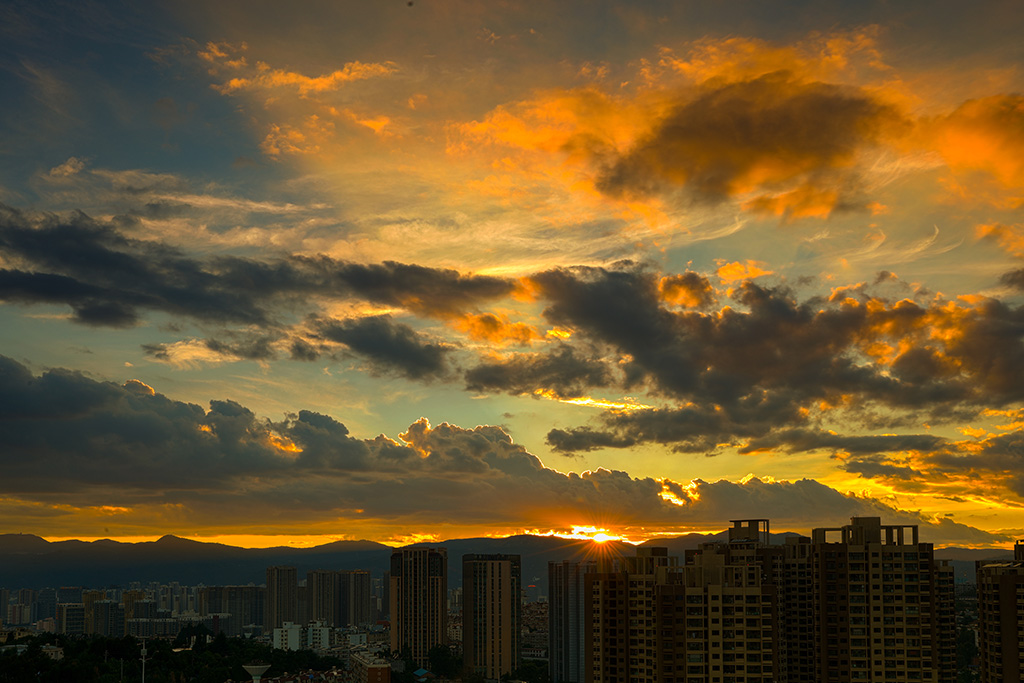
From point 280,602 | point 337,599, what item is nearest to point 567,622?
point 337,599

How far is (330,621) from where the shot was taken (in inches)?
6791

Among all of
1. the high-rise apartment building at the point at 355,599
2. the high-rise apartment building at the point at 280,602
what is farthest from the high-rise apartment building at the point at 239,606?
the high-rise apartment building at the point at 355,599

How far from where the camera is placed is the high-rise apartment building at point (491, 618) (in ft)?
304

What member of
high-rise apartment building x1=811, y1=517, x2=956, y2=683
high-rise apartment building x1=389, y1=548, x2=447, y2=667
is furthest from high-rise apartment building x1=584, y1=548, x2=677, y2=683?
high-rise apartment building x1=389, y1=548, x2=447, y2=667

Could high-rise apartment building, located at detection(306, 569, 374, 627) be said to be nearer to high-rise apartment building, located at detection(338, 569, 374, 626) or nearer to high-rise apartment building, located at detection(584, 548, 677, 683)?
high-rise apartment building, located at detection(338, 569, 374, 626)

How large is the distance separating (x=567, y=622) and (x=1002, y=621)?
171ft

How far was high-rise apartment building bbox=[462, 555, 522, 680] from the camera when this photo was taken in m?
92.7

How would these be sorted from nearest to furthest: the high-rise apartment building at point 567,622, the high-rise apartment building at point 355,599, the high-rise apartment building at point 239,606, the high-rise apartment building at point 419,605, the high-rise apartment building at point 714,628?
the high-rise apartment building at point 714,628 < the high-rise apartment building at point 567,622 < the high-rise apartment building at point 419,605 < the high-rise apartment building at point 355,599 < the high-rise apartment building at point 239,606

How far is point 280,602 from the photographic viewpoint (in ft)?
570

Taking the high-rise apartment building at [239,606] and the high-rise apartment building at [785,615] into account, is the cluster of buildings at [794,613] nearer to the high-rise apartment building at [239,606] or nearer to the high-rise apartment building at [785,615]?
the high-rise apartment building at [785,615]

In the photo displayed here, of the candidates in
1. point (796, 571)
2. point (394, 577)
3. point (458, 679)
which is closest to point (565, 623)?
point (458, 679)

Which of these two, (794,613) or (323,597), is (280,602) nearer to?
(323,597)

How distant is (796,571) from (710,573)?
17.9 feet

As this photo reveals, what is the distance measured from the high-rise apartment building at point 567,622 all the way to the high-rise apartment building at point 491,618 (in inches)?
305
